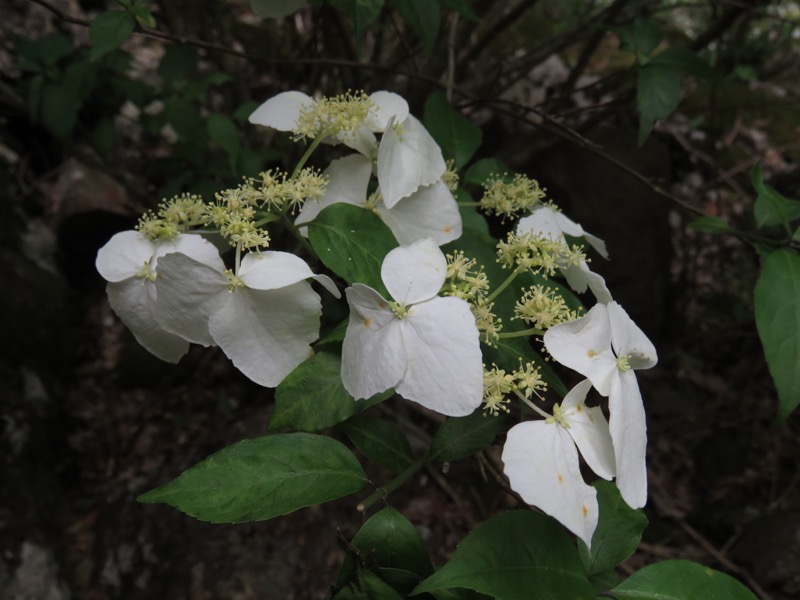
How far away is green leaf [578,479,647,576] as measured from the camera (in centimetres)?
81

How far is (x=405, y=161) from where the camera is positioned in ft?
3.09

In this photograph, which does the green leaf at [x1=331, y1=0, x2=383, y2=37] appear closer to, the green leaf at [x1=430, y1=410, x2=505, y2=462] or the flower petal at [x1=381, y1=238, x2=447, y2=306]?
the flower petal at [x1=381, y1=238, x2=447, y2=306]

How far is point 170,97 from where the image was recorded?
2.12 metres

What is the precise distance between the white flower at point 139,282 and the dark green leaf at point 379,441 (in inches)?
11.2

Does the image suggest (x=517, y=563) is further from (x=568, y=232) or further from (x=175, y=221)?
(x=175, y=221)

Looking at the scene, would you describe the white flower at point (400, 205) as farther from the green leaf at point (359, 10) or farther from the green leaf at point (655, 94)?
the green leaf at point (655, 94)

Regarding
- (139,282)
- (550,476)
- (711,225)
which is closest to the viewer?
(550,476)

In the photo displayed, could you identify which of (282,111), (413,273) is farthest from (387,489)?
(282,111)

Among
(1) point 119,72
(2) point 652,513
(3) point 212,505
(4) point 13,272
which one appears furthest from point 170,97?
(2) point 652,513

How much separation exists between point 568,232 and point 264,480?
0.62m

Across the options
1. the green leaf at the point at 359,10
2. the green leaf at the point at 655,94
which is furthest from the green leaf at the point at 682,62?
the green leaf at the point at 359,10

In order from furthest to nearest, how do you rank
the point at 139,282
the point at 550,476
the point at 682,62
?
1. the point at 682,62
2. the point at 139,282
3. the point at 550,476

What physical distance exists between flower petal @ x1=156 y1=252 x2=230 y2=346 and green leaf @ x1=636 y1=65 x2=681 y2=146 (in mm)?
1025

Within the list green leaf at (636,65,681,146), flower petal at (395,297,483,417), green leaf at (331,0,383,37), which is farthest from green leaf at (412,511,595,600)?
A: green leaf at (636,65,681,146)
